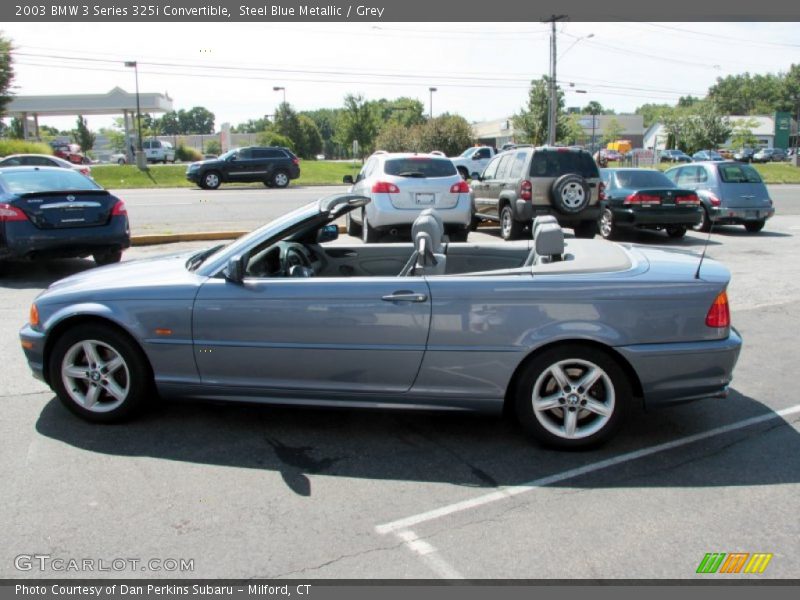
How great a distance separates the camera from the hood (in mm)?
4512

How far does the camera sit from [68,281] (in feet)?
16.2

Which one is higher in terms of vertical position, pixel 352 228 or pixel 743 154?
pixel 743 154

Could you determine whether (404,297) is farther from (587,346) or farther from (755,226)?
(755,226)

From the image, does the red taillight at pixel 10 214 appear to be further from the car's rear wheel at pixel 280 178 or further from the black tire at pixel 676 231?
the car's rear wheel at pixel 280 178

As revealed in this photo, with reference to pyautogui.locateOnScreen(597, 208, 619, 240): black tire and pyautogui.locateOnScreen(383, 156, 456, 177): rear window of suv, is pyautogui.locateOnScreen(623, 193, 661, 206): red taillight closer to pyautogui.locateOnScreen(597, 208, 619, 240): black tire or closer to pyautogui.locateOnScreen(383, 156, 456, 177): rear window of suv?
pyautogui.locateOnScreen(597, 208, 619, 240): black tire

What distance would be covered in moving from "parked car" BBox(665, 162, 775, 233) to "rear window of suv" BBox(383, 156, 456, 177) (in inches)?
226

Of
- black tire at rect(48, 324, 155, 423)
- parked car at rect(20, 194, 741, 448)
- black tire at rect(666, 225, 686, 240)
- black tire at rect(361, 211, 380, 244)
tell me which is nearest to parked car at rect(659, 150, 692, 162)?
black tire at rect(666, 225, 686, 240)

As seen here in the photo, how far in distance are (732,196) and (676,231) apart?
1.56m

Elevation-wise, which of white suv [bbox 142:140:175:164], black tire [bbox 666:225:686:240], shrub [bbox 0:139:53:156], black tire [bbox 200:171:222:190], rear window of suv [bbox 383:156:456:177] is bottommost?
black tire [bbox 666:225:686:240]

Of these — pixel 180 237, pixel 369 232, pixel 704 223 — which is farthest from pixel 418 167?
pixel 704 223

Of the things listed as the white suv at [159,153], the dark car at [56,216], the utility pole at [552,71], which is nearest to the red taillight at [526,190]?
the dark car at [56,216]

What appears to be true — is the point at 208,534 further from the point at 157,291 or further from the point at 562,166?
the point at 562,166

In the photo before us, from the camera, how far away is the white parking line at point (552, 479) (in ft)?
11.4

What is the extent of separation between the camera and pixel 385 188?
1180 centimetres
